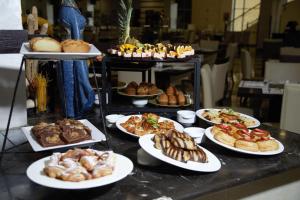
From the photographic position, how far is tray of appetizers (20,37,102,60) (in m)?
0.90

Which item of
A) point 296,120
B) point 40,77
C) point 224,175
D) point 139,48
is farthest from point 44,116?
point 296,120

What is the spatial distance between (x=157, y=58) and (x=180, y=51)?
111 millimetres

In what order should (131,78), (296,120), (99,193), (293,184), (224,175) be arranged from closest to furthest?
(99,193) → (224,175) → (293,184) → (296,120) → (131,78)

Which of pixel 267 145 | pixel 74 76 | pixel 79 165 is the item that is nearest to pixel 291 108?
pixel 267 145

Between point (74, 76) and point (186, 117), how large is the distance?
18.4 inches

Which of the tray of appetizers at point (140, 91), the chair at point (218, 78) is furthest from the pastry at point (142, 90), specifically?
the chair at point (218, 78)

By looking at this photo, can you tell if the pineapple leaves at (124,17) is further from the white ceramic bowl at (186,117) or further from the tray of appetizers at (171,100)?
the white ceramic bowl at (186,117)

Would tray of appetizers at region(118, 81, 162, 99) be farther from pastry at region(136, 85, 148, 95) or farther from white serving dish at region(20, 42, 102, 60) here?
white serving dish at region(20, 42, 102, 60)

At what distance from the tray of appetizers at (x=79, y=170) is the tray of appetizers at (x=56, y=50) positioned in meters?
0.25

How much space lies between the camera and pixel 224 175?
0.93m

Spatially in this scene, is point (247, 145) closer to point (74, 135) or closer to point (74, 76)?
point (74, 135)

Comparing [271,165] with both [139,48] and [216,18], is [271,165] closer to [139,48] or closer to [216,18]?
[139,48]

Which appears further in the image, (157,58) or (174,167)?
(157,58)

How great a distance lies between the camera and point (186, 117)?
1.31 metres
